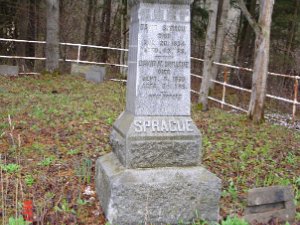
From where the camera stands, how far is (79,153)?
7.00 meters

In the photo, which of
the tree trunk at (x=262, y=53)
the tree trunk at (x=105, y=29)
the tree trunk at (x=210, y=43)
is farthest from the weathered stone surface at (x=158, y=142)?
the tree trunk at (x=105, y=29)

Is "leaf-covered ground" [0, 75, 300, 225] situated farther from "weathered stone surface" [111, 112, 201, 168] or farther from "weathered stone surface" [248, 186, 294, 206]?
"weathered stone surface" [111, 112, 201, 168]

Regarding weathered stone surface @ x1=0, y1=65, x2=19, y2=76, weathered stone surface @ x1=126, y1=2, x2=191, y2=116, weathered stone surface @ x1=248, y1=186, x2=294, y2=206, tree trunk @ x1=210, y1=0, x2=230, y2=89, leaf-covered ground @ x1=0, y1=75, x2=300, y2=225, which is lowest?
leaf-covered ground @ x1=0, y1=75, x2=300, y2=225

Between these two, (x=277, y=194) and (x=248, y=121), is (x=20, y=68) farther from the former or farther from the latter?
(x=277, y=194)

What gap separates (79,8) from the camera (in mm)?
25250

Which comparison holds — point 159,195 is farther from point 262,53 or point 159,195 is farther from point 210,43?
point 210,43

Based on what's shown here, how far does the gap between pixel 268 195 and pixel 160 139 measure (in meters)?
1.26

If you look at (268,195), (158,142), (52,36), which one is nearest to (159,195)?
(158,142)

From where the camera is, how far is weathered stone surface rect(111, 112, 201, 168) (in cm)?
459

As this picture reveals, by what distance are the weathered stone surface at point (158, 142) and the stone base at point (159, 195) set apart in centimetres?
9

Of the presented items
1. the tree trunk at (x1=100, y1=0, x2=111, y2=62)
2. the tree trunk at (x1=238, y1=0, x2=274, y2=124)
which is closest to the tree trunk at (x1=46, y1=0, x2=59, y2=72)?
the tree trunk at (x1=100, y1=0, x2=111, y2=62)

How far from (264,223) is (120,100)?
844 centimetres

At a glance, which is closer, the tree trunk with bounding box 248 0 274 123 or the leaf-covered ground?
the leaf-covered ground

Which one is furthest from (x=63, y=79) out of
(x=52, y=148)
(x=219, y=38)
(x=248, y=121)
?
(x=52, y=148)
